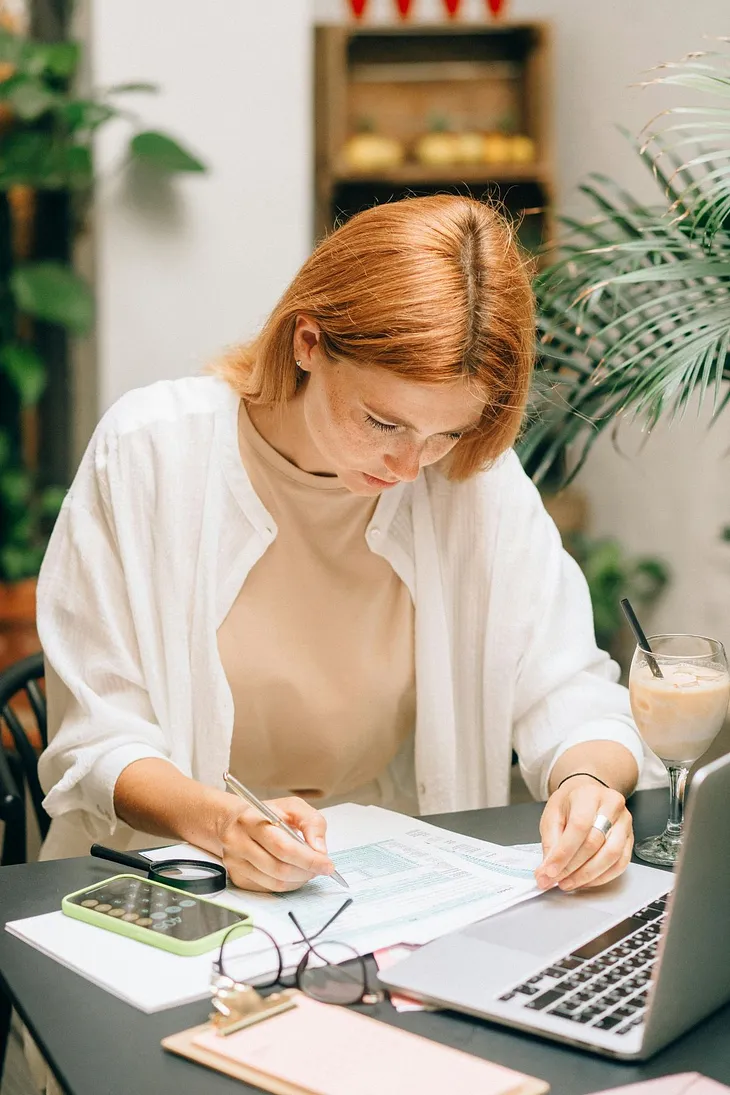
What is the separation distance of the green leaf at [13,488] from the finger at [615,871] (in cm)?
255

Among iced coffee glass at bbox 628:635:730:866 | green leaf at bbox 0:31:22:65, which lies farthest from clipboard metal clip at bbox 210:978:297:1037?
green leaf at bbox 0:31:22:65

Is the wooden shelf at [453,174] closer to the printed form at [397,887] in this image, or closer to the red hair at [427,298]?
the red hair at [427,298]

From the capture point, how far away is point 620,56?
3.47 m

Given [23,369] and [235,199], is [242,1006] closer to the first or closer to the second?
[23,369]

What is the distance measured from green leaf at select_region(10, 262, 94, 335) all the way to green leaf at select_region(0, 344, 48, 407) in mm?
119

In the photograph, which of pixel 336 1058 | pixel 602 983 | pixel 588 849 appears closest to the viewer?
pixel 336 1058

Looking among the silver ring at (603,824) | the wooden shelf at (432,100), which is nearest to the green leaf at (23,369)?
the wooden shelf at (432,100)

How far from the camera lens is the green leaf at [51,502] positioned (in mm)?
3443

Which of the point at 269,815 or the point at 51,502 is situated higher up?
the point at 269,815

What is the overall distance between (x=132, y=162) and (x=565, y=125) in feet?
4.61

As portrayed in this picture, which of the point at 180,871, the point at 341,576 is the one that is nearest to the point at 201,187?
the point at 341,576

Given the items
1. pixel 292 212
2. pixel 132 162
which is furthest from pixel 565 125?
pixel 132 162

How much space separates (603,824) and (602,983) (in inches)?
10.2

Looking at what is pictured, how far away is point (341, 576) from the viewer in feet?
5.44
